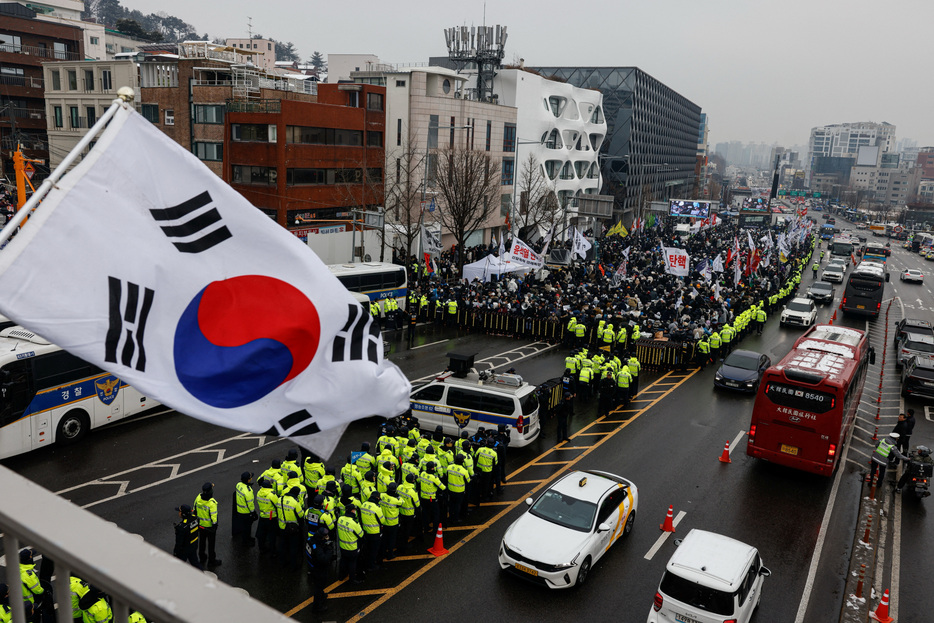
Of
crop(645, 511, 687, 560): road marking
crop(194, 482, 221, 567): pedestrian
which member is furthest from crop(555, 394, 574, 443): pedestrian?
crop(194, 482, 221, 567): pedestrian

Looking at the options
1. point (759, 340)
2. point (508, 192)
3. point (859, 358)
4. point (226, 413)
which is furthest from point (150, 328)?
point (508, 192)

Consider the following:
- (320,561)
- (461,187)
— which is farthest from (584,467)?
(461,187)

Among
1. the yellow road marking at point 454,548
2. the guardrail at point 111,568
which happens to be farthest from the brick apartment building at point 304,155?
the guardrail at point 111,568

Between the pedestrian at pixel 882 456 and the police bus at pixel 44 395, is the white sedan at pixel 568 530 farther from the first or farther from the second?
the police bus at pixel 44 395

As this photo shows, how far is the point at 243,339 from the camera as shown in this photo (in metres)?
5.00

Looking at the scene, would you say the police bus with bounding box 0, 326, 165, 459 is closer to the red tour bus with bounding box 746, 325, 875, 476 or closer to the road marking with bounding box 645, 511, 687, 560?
the road marking with bounding box 645, 511, 687, 560

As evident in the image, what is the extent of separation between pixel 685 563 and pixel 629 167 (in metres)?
90.8

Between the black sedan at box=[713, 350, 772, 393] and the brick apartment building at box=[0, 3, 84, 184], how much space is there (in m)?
62.3

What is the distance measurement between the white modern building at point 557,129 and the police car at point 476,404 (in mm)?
41865

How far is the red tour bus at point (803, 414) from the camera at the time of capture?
50.5 ft

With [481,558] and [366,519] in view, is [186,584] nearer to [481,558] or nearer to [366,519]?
[366,519]

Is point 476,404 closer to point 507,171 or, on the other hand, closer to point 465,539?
point 465,539

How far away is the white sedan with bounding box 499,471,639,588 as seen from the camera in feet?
37.5

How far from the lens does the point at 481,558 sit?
12664mm
